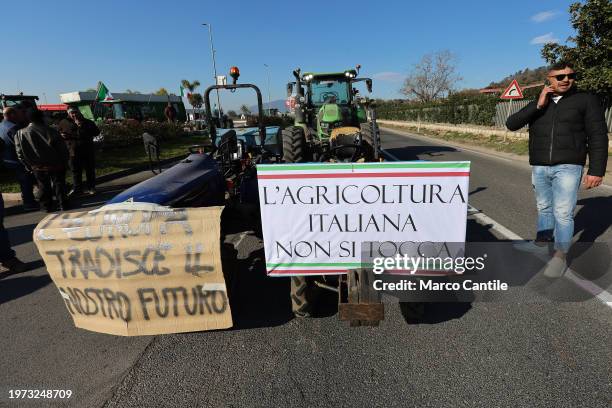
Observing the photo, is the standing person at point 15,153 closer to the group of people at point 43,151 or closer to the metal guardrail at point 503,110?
the group of people at point 43,151

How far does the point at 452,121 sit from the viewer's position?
28703 mm

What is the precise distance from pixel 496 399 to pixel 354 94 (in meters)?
11.0

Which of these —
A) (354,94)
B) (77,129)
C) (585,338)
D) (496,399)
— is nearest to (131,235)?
(496,399)

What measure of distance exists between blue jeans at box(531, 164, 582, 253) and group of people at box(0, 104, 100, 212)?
7.01 metres

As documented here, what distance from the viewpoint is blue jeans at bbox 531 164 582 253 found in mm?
3230

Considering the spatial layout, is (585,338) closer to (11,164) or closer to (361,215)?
(361,215)

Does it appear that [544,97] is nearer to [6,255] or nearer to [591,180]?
[591,180]

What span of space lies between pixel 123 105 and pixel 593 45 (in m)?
37.2

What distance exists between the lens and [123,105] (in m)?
35.2

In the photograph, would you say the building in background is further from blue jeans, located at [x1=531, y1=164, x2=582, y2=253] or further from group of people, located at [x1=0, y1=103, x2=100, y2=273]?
blue jeans, located at [x1=531, y1=164, x2=582, y2=253]

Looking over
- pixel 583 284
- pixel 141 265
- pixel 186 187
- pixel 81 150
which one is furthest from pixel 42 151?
pixel 583 284

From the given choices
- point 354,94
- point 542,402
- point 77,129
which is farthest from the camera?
point 354,94

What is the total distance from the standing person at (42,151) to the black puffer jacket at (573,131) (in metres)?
7.25

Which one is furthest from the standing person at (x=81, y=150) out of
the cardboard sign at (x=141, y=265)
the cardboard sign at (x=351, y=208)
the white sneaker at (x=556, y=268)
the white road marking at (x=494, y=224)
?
the white sneaker at (x=556, y=268)
